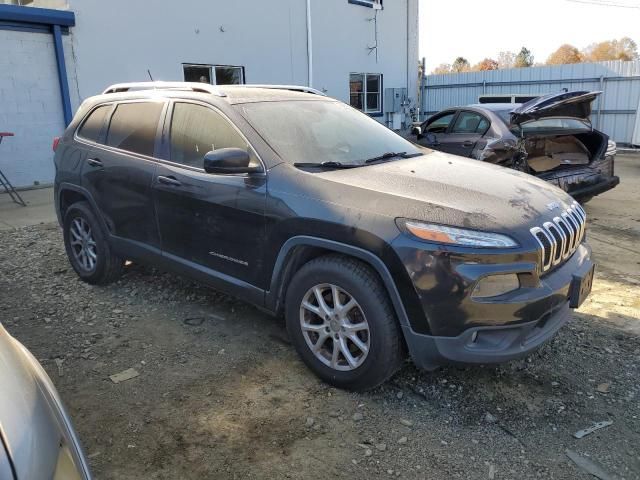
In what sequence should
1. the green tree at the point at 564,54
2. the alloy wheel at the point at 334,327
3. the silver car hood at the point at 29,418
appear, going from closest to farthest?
the silver car hood at the point at 29,418, the alloy wheel at the point at 334,327, the green tree at the point at 564,54

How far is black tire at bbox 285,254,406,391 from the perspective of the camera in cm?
293

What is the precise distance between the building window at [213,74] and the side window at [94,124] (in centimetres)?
724

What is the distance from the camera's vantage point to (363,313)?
9.78 ft

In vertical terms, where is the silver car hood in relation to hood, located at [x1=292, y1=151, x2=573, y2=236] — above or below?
below

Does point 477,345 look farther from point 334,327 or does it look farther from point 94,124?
point 94,124

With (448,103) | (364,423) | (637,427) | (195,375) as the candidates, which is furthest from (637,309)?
(448,103)

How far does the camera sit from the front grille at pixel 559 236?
2906 millimetres

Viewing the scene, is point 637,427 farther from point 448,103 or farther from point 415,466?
point 448,103

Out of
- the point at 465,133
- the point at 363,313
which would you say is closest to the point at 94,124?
the point at 363,313

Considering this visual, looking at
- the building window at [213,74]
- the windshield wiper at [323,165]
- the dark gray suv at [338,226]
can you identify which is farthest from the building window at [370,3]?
the windshield wiper at [323,165]

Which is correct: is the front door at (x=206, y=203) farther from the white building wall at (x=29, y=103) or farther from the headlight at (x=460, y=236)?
the white building wall at (x=29, y=103)

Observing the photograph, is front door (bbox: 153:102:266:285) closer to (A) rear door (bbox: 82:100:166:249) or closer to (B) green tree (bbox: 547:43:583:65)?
(A) rear door (bbox: 82:100:166:249)

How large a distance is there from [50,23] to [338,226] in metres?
8.82

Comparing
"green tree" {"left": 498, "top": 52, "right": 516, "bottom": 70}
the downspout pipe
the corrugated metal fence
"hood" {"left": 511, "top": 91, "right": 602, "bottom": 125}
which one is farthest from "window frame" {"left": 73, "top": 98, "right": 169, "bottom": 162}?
"green tree" {"left": 498, "top": 52, "right": 516, "bottom": 70}
